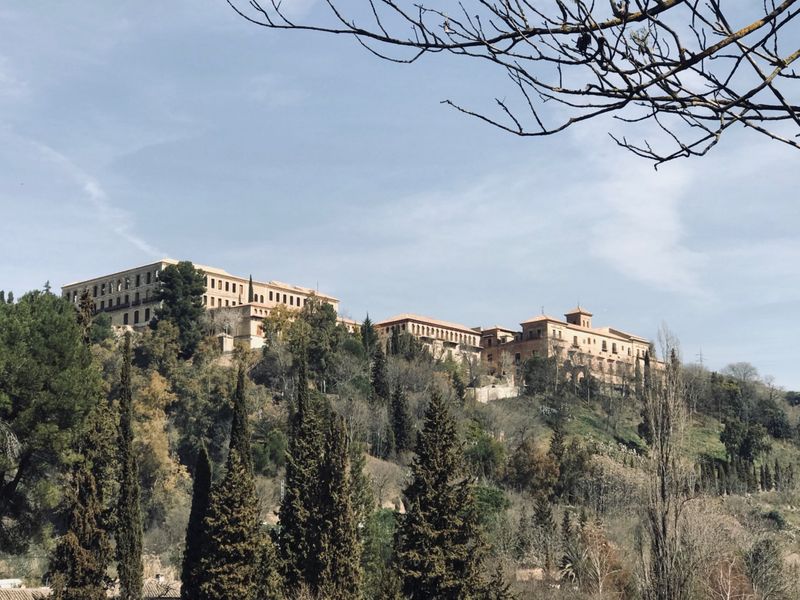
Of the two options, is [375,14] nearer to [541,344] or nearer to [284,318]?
[284,318]

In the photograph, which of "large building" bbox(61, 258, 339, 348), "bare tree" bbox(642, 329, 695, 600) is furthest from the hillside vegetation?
"large building" bbox(61, 258, 339, 348)

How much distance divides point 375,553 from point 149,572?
1123 centimetres

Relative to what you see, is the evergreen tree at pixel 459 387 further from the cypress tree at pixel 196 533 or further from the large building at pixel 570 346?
the cypress tree at pixel 196 533

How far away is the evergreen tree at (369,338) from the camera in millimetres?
60938

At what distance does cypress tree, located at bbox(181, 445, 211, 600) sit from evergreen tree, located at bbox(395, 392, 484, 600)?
17.6ft

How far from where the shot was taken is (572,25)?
10.1 ft

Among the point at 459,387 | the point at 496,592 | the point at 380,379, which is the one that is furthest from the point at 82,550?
the point at 459,387

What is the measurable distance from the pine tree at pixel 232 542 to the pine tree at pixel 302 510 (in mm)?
1113

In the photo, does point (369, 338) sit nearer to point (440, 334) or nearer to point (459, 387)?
point (459, 387)

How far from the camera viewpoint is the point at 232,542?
2395 cm

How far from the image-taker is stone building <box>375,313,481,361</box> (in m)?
74.0

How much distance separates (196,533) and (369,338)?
108 ft

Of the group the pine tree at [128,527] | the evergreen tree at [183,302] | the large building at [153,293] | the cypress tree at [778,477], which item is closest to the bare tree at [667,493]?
the pine tree at [128,527]

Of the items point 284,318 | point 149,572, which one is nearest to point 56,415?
point 149,572
